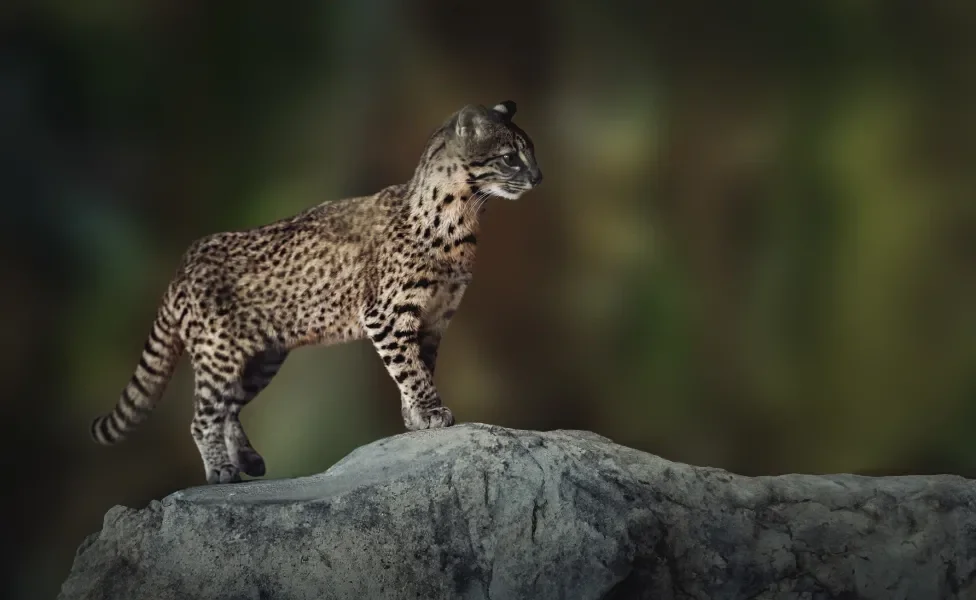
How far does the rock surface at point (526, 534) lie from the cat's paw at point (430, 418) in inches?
7.1

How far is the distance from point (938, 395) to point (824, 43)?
201cm

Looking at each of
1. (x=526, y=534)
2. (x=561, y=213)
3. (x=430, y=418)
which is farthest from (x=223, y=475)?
(x=561, y=213)

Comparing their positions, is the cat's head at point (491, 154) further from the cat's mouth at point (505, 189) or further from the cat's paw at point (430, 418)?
the cat's paw at point (430, 418)

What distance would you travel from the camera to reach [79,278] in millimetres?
6391

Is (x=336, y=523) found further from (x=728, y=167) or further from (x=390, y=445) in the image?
(x=728, y=167)

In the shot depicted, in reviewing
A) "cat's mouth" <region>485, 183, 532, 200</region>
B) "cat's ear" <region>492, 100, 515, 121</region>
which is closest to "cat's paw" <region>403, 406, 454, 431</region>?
"cat's mouth" <region>485, 183, 532, 200</region>

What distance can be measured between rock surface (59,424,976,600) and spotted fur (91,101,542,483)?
1.69 feet

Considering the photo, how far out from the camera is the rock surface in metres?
4.18

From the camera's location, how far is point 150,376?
17.6ft

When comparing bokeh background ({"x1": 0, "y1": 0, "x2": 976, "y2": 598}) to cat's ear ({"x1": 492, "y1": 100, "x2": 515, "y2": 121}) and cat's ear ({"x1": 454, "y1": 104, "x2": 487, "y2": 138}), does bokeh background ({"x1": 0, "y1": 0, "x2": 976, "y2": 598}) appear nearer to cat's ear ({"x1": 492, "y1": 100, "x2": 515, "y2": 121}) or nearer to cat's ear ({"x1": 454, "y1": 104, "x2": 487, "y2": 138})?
cat's ear ({"x1": 492, "y1": 100, "x2": 515, "y2": 121})

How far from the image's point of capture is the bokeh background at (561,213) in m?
6.34

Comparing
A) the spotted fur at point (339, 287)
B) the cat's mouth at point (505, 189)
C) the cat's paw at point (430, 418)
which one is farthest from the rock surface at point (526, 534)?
the cat's mouth at point (505, 189)

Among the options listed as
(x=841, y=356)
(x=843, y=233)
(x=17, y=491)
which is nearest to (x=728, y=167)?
(x=843, y=233)

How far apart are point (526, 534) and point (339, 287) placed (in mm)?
1530
